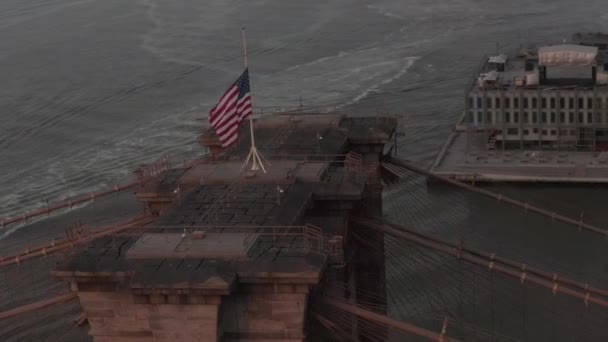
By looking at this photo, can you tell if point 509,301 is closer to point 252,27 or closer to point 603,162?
point 603,162

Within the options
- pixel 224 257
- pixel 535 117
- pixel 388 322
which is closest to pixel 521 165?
pixel 535 117

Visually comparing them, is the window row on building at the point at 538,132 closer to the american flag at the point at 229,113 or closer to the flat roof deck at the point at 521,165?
the flat roof deck at the point at 521,165

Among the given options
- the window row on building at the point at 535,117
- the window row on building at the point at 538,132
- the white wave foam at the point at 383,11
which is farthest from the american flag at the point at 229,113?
the white wave foam at the point at 383,11

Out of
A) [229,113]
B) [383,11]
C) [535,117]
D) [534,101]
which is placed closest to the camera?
[229,113]

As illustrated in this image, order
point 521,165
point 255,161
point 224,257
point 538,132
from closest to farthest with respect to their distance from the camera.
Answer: point 224,257 → point 255,161 → point 521,165 → point 538,132

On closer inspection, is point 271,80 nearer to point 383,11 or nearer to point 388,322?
point 383,11
